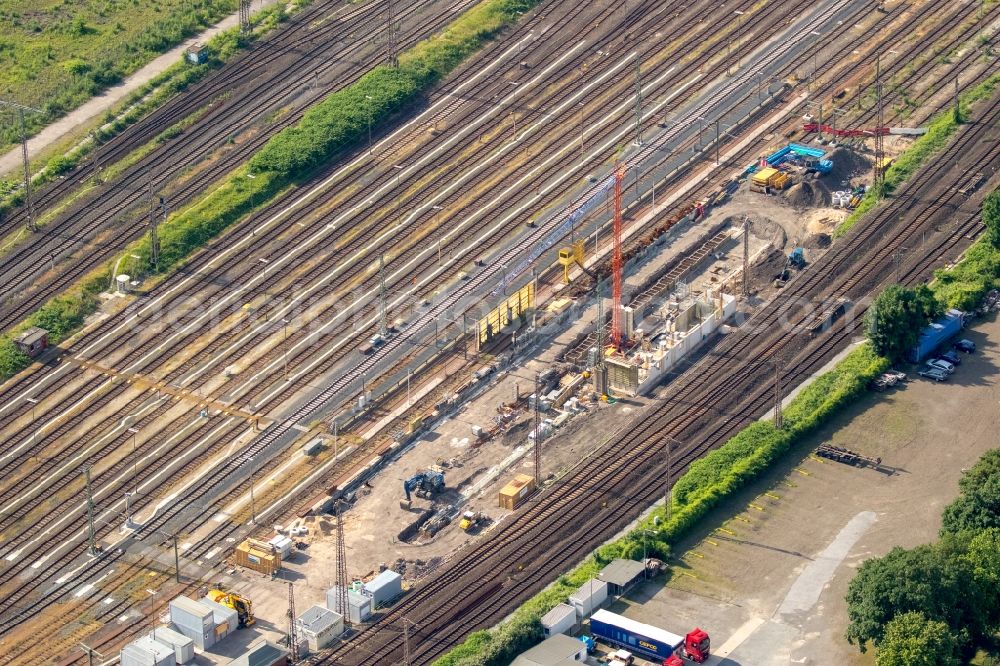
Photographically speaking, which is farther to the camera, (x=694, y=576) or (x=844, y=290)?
(x=844, y=290)

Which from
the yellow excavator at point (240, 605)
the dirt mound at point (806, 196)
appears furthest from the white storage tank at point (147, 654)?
the dirt mound at point (806, 196)

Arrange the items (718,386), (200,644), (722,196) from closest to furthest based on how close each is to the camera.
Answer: (200,644) < (718,386) < (722,196)

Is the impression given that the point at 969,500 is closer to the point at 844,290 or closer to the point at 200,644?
the point at 844,290

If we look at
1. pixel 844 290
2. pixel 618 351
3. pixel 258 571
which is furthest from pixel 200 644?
pixel 844 290

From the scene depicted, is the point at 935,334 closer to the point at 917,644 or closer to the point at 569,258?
the point at 569,258

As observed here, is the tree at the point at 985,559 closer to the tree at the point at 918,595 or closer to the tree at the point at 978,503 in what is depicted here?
the tree at the point at 918,595

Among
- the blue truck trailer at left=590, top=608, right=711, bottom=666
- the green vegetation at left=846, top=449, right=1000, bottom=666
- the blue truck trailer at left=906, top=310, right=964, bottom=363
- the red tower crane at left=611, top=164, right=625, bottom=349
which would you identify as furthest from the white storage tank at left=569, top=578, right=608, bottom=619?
the blue truck trailer at left=906, top=310, right=964, bottom=363

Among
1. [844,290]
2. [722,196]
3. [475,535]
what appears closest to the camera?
[475,535]
